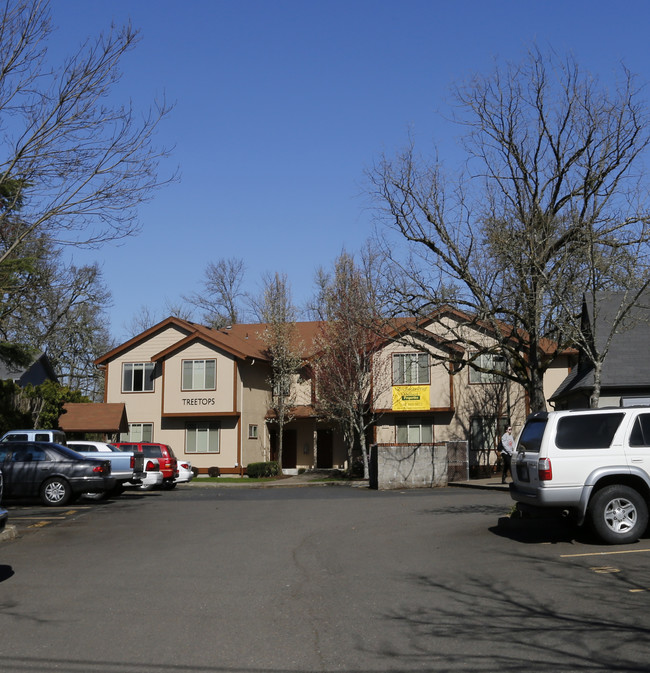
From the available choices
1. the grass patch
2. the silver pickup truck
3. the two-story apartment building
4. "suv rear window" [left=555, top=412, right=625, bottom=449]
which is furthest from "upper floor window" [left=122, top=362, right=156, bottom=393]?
"suv rear window" [left=555, top=412, right=625, bottom=449]

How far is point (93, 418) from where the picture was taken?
3997 cm

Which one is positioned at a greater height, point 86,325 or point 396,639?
point 86,325

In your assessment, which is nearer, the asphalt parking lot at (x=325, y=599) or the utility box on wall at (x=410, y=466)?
the asphalt parking lot at (x=325, y=599)

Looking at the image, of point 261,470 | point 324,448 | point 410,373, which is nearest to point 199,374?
point 261,470

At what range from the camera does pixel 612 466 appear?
39.6 feet

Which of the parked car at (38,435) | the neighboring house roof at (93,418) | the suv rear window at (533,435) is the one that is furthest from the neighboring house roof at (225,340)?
the suv rear window at (533,435)

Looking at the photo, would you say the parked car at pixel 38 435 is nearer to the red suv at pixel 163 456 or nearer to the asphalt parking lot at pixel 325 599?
the red suv at pixel 163 456

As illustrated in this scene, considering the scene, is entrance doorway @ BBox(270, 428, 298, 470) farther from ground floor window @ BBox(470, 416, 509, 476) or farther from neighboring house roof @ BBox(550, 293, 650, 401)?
neighboring house roof @ BBox(550, 293, 650, 401)

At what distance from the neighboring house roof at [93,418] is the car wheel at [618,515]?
30.8m

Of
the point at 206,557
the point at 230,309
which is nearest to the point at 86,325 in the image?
the point at 230,309

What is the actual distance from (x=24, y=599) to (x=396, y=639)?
14.6 feet

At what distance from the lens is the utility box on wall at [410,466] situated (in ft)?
92.6

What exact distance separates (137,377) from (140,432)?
116 inches

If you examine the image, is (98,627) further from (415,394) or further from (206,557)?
(415,394)
